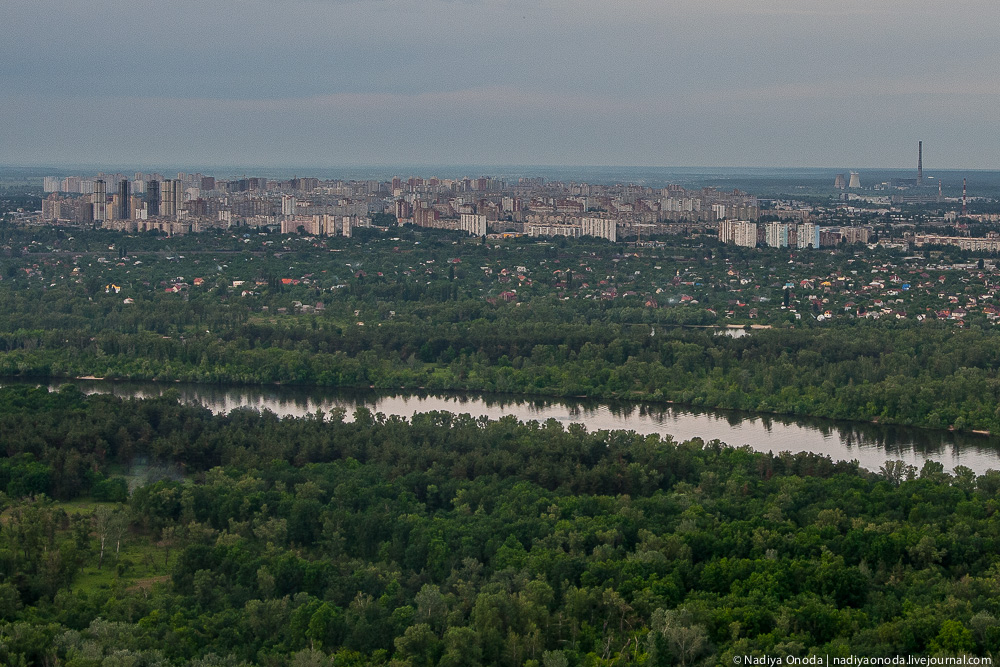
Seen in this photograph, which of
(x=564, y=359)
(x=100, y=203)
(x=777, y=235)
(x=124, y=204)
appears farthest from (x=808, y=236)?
(x=100, y=203)

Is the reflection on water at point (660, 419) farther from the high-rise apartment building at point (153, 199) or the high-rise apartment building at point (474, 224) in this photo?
the high-rise apartment building at point (153, 199)

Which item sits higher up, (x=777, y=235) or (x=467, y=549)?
(x=777, y=235)

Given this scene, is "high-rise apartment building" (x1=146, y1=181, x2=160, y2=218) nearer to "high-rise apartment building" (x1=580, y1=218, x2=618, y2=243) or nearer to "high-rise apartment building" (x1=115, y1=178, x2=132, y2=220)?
"high-rise apartment building" (x1=115, y1=178, x2=132, y2=220)

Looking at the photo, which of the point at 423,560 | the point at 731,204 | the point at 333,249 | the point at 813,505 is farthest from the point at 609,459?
the point at 731,204

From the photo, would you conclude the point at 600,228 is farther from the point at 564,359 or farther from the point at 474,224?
the point at 564,359

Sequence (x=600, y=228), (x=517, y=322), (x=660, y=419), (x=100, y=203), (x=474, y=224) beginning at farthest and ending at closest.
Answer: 1. (x=100, y=203)
2. (x=474, y=224)
3. (x=600, y=228)
4. (x=517, y=322)
5. (x=660, y=419)

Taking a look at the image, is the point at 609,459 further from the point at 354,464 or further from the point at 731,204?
the point at 731,204

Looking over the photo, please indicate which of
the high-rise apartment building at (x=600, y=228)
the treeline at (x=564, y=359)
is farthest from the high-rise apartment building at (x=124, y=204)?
the treeline at (x=564, y=359)
